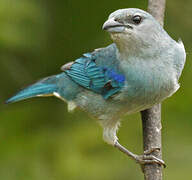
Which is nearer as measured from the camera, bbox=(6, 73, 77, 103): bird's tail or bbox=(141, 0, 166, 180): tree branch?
bbox=(141, 0, 166, 180): tree branch

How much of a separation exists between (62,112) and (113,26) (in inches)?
72.5

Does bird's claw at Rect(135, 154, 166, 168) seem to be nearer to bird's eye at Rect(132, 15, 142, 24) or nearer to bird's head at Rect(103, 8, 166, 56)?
bird's head at Rect(103, 8, 166, 56)

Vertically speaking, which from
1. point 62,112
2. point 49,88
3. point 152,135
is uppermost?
point 49,88

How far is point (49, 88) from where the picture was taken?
6.84m

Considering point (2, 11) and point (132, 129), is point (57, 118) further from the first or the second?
point (2, 11)

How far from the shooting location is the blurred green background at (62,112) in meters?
6.47

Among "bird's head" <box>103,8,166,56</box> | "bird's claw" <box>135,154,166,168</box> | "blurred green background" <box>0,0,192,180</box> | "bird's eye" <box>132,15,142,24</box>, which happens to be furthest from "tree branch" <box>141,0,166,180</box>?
"bird's eye" <box>132,15,142,24</box>

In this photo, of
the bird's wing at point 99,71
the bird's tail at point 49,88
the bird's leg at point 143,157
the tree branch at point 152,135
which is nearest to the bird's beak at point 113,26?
the bird's wing at point 99,71

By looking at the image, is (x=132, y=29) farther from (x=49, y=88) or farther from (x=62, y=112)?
(x=62, y=112)

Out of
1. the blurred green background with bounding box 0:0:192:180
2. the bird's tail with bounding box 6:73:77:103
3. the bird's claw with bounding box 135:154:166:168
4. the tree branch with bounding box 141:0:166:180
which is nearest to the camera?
the tree branch with bounding box 141:0:166:180

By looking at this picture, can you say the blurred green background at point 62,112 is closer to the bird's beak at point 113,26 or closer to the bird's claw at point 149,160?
the bird's claw at point 149,160

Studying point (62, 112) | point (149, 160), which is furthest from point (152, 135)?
point (62, 112)

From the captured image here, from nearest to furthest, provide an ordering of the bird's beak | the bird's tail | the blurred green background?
1. the bird's beak
2. the blurred green background
3. the bird's tail

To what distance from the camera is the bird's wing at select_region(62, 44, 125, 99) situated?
608cm
